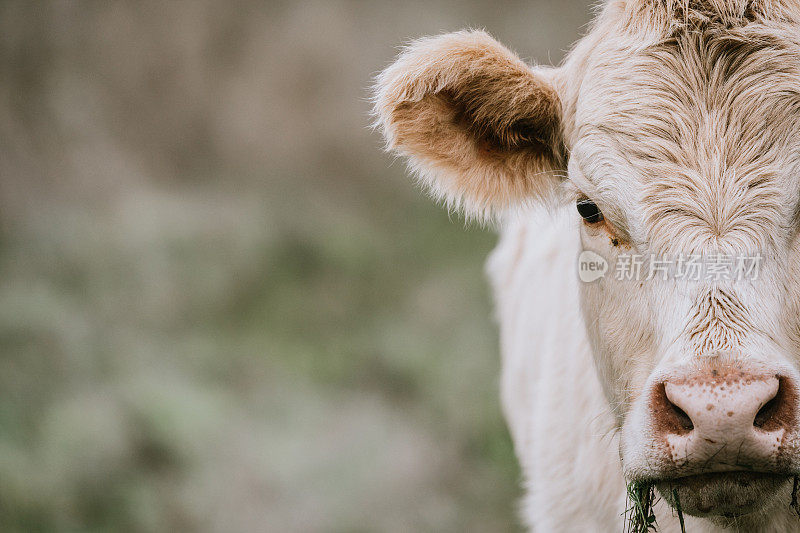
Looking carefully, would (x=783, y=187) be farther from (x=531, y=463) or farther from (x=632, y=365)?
(x=531, y=463)

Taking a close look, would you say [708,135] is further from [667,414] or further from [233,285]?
[233,285]

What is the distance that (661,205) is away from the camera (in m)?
2.15

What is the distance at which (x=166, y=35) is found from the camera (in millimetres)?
8297

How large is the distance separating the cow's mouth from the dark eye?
807 millimetres

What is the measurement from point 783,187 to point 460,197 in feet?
3.77

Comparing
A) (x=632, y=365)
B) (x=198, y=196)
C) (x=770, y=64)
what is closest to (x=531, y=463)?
(x=632, y=365)

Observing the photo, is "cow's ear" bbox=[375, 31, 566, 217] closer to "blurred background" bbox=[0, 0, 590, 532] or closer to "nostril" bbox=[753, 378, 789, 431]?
"nostril" bbox=[753, 378, 789, 431]

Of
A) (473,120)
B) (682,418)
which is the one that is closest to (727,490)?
(682,418)

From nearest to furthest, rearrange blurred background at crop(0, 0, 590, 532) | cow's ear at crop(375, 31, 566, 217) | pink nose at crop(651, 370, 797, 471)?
pink nose at crop(651, 370, 797, 471) → cow's ear at crop(375, 31, 566, 217) → blurred background at crop(0, 0, 590, 532)

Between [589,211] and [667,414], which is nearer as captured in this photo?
[667,414]

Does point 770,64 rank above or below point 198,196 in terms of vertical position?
below

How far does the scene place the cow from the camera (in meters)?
1.95

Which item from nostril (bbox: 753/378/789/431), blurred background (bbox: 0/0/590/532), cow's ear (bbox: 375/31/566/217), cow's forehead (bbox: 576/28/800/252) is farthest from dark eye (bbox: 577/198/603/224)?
blurred background (bbox: 0/0/590/532)

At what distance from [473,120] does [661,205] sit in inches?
35.4
